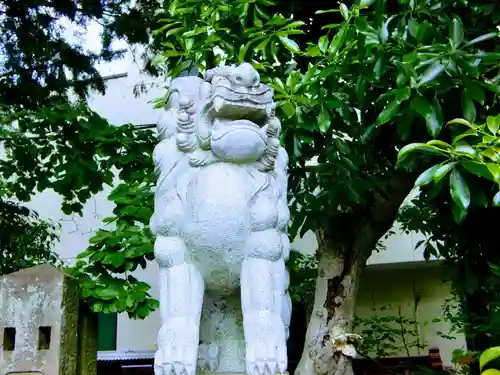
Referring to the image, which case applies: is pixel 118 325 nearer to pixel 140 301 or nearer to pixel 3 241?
pixel 3 241

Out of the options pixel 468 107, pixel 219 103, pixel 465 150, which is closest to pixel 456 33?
pixel 468 107

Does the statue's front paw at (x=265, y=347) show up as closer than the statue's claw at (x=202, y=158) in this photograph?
Yes

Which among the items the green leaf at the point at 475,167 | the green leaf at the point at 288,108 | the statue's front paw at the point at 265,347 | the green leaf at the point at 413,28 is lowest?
the statue's front paw at the point at 265,347

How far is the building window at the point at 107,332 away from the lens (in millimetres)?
6277

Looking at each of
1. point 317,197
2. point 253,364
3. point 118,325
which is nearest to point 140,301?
point 317,197

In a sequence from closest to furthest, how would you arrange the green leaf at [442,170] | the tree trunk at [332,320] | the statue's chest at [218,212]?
the statue's chest at [218,212], the green leaf at [442,170], the tree trunk at [332,320]

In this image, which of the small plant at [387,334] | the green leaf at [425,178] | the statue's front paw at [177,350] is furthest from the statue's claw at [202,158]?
the small plant at [387,334]

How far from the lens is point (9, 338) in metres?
2.74

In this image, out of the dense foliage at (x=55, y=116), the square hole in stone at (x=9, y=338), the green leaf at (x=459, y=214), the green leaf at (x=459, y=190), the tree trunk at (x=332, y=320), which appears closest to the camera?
the green leaf at (x=459, y=190)

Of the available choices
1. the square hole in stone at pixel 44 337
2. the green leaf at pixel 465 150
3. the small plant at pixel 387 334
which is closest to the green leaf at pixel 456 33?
the green leaf at pixel 465 150

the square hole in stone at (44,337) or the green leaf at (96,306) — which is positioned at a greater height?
the green leaf at (96,306)

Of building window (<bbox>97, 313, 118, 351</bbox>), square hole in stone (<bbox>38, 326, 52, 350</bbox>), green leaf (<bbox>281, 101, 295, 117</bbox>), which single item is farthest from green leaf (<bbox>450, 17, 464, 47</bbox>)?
building window (<bbox>97, 313, 118, 351</bbox>)

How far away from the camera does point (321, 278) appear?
140 inches

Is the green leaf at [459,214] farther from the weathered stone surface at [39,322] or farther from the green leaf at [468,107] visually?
the weathered stone surface at [39,322]
